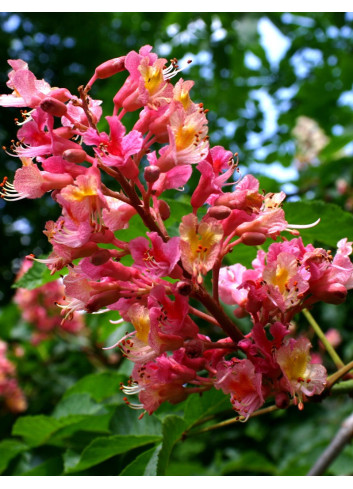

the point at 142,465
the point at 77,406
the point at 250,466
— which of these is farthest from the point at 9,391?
the point at 142,465

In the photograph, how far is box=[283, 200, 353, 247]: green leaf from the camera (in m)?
1.62

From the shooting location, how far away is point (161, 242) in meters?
1.12

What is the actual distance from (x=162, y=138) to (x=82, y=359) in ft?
12.2

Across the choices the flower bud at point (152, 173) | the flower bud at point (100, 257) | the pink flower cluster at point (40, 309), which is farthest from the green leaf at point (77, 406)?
the pink flower cluster at point (40, 309)

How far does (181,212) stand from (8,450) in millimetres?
1137

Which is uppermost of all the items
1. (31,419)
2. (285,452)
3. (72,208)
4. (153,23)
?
(72,208)

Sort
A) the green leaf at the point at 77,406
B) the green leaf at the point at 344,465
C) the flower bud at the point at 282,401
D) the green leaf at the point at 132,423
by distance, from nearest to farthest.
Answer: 1. the flower bud at the point at 282,401
2. the green leaf at the point at 132,423
3. the green leaf at the point at 77,406
4. the green leaf at the point at 344,465

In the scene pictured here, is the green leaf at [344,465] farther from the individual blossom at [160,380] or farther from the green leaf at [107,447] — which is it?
the individual blossom at [160,380]

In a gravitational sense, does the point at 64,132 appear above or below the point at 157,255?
above

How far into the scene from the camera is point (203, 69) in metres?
5.13

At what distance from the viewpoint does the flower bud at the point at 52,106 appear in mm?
1113

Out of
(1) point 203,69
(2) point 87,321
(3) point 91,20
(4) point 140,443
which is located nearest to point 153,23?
(1) point 203,69

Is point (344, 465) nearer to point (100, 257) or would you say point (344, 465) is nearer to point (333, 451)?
point (333, 451)

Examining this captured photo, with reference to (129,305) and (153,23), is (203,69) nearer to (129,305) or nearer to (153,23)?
(153,23)
